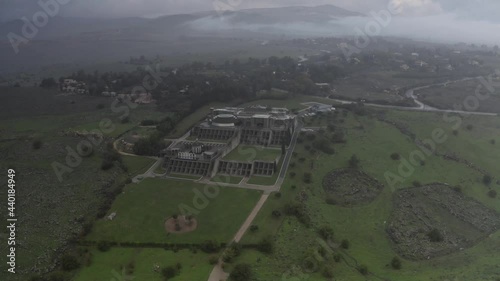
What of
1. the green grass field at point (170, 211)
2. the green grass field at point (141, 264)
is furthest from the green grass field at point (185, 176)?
the green grass field at point (141, 264)

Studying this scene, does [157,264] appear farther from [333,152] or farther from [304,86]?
[304,86]

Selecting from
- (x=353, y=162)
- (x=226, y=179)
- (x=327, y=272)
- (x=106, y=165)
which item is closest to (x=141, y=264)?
(x=327, y=272)

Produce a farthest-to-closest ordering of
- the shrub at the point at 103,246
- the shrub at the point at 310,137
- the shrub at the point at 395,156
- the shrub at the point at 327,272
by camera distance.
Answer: the shrub at the point at 310,137, the shrub at the point at 395,156, the shrub at the point at 103,246, the shrub at the point at 327,272

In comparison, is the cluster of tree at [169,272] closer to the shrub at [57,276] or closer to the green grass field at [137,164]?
the shrub at [57,276]

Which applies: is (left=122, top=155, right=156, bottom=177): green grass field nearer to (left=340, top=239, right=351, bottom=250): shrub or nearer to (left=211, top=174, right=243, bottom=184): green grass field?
(left=211, top=174, right=243, bottom=184): green grass field

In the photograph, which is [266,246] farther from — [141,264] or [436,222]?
[436,222]

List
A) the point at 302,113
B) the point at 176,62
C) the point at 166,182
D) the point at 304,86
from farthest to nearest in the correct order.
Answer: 1. the point at 176,62
2. the point at 304,86
3. the point at 302,113
4. the point at 166,182

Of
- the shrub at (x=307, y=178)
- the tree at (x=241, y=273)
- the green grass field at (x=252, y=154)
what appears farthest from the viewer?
the green grass field at (x=252, y=154)

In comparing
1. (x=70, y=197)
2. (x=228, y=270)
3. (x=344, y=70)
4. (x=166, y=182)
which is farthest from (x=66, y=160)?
(x=344, y=70)
